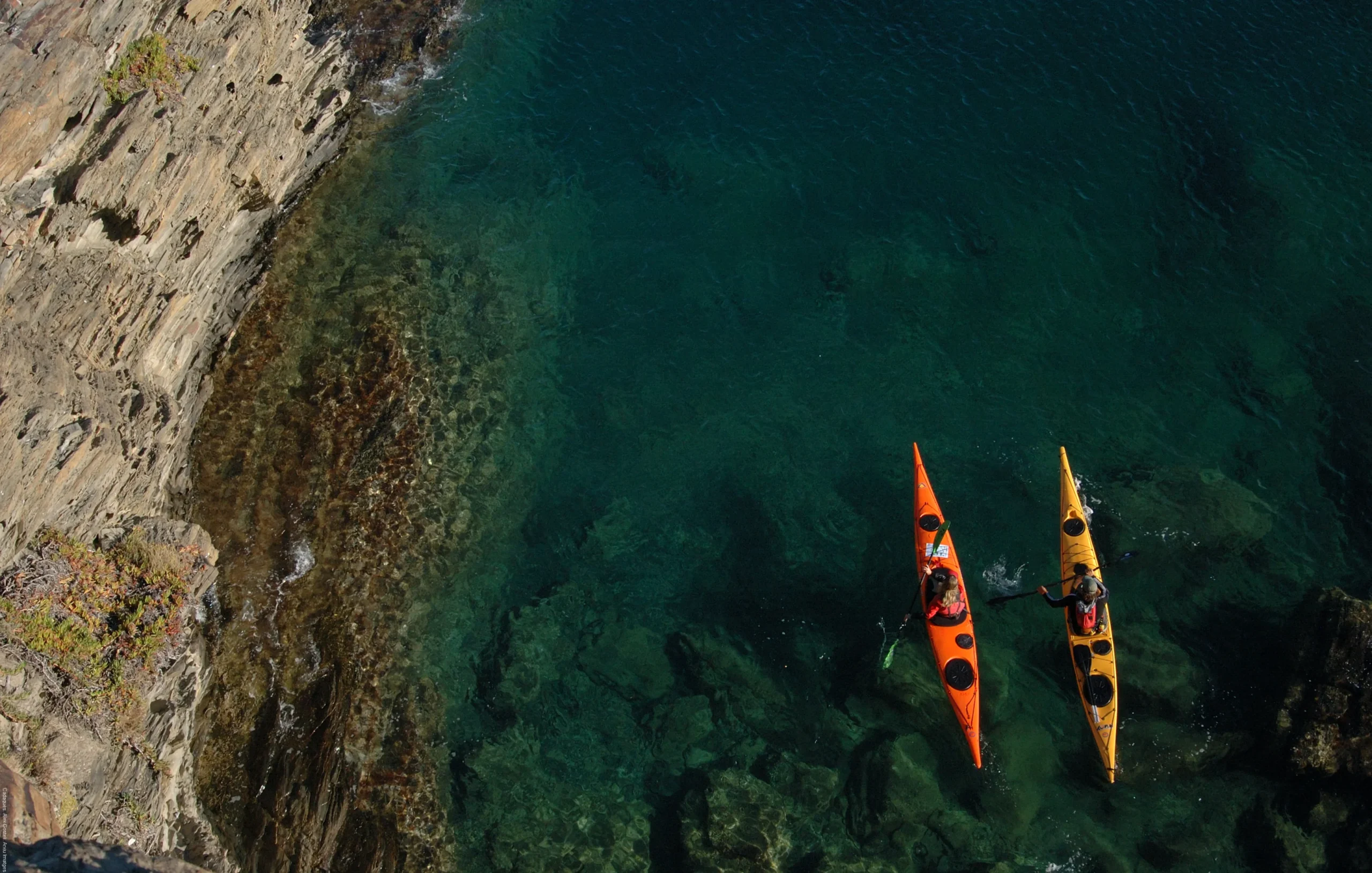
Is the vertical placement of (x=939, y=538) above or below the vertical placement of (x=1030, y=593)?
above

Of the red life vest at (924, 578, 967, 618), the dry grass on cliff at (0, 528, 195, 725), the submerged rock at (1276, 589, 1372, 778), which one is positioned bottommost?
the submerged rock at (1276, 589, 1372, 778)

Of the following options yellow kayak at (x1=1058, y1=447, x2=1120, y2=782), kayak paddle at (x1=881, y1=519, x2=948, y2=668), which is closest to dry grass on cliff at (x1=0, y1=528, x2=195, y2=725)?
kayak paddle at (x1=881, y1=519, x2=948, y2=668)

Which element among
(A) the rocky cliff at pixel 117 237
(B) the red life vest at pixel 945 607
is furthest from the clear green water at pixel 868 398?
(A) the rocky cliff at pixel 117 237

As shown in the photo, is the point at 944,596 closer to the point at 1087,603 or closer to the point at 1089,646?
the point at 1087,603

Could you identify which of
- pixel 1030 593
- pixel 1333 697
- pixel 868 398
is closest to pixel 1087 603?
pixel 1030 593

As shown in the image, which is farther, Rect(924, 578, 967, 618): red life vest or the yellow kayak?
Rect(924, 578, 967, 618): red life vest

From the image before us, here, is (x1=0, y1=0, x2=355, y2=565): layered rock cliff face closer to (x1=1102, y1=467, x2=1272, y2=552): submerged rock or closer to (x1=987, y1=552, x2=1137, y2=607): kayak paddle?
(x1=987, y1=552, x2=1137, y2=607): kayak paddle
